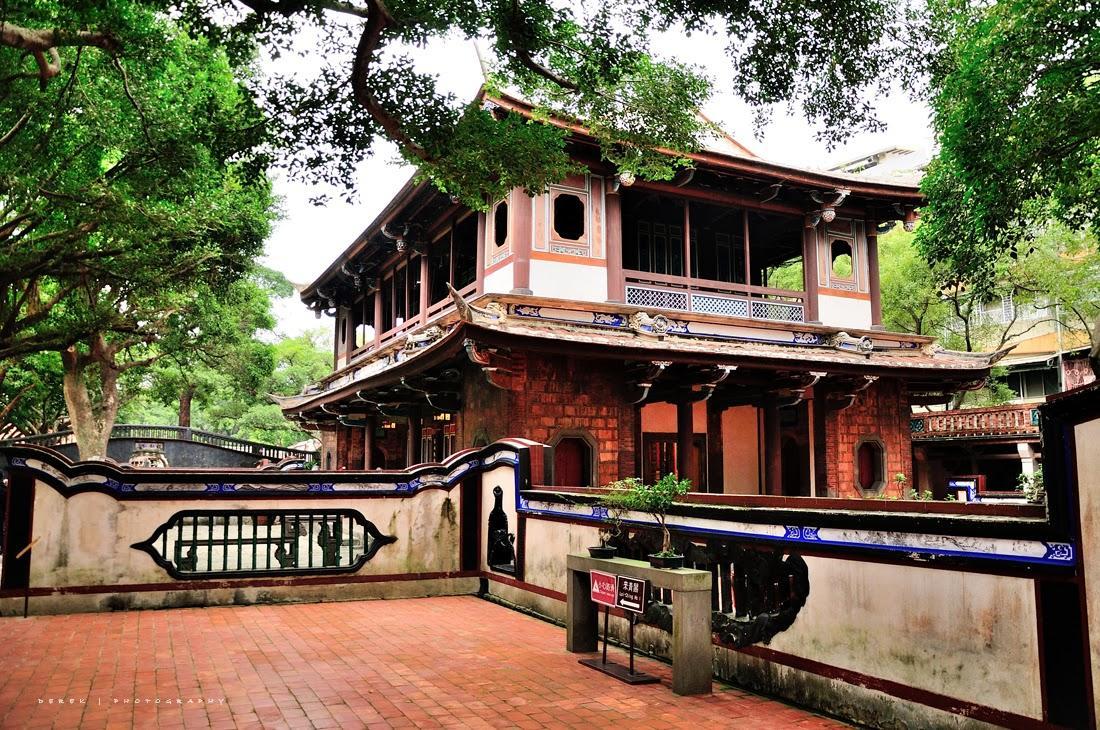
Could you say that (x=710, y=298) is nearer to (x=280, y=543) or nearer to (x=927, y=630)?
(x=280, y=543)

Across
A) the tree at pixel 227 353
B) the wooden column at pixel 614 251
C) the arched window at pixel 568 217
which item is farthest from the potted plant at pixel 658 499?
the tree at pixel 227 353

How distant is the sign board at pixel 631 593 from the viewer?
18.4ft

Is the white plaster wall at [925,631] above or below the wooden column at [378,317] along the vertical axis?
below

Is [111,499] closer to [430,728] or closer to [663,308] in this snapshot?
[430,728]

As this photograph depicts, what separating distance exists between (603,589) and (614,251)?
29.6ft

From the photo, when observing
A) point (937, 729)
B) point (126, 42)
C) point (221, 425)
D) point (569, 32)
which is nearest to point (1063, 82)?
point (569, 32)

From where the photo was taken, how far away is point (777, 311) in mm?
15883

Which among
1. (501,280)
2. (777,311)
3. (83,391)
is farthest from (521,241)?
(83,391)

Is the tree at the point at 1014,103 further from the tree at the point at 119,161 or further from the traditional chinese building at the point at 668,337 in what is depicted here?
the tree at the point at 119,161

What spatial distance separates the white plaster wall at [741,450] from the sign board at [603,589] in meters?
11.0

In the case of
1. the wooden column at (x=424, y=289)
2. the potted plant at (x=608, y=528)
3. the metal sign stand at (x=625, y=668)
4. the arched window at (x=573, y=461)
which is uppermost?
the wooden column at (x=424, y=289)

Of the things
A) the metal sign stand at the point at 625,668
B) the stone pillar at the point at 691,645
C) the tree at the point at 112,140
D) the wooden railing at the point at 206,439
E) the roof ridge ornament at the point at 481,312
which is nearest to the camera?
the stone pillar at the point at 691,645

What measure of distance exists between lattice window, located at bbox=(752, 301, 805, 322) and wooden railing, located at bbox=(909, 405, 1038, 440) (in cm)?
719

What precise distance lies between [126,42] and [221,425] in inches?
1903
